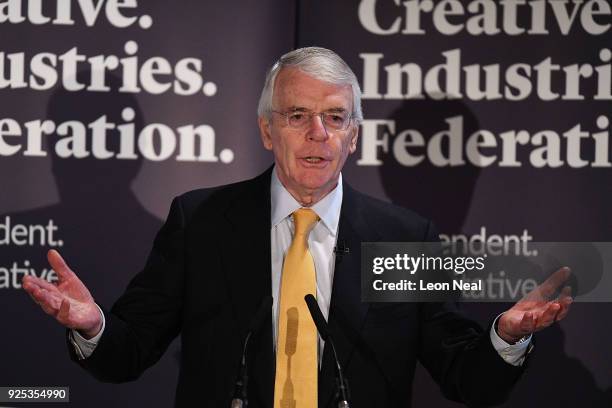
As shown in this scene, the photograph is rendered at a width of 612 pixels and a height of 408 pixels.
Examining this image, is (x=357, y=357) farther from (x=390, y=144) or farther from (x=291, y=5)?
(x=291, y=5)

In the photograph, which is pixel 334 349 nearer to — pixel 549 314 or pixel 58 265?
pixel 549 314

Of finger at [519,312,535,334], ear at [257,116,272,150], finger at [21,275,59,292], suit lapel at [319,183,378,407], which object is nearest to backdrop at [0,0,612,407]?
ear at [257,116,272,150]

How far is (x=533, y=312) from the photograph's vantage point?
1940mm

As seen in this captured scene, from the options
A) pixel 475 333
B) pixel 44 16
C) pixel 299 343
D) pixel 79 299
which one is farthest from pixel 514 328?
pixel 44 16

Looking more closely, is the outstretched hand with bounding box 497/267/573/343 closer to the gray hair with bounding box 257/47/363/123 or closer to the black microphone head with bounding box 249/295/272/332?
the black microphone head with bounding box 249/295/272/332

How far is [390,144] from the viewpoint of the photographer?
3.14 metres

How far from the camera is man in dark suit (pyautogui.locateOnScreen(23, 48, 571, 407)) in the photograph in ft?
7.09

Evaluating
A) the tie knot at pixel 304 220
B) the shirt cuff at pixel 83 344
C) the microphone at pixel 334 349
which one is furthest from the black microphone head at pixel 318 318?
the shirt cuff at pixel 83 344

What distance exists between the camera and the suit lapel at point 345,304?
7.01ft

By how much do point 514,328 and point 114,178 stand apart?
5.21ft

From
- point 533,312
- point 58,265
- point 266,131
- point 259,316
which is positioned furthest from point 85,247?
point 533,312

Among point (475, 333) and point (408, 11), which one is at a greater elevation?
point (408, 11)

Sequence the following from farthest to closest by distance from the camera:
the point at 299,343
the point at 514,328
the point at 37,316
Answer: the point at 37,316, the point at 299,343, the point at 514,328

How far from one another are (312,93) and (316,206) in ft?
0.97
